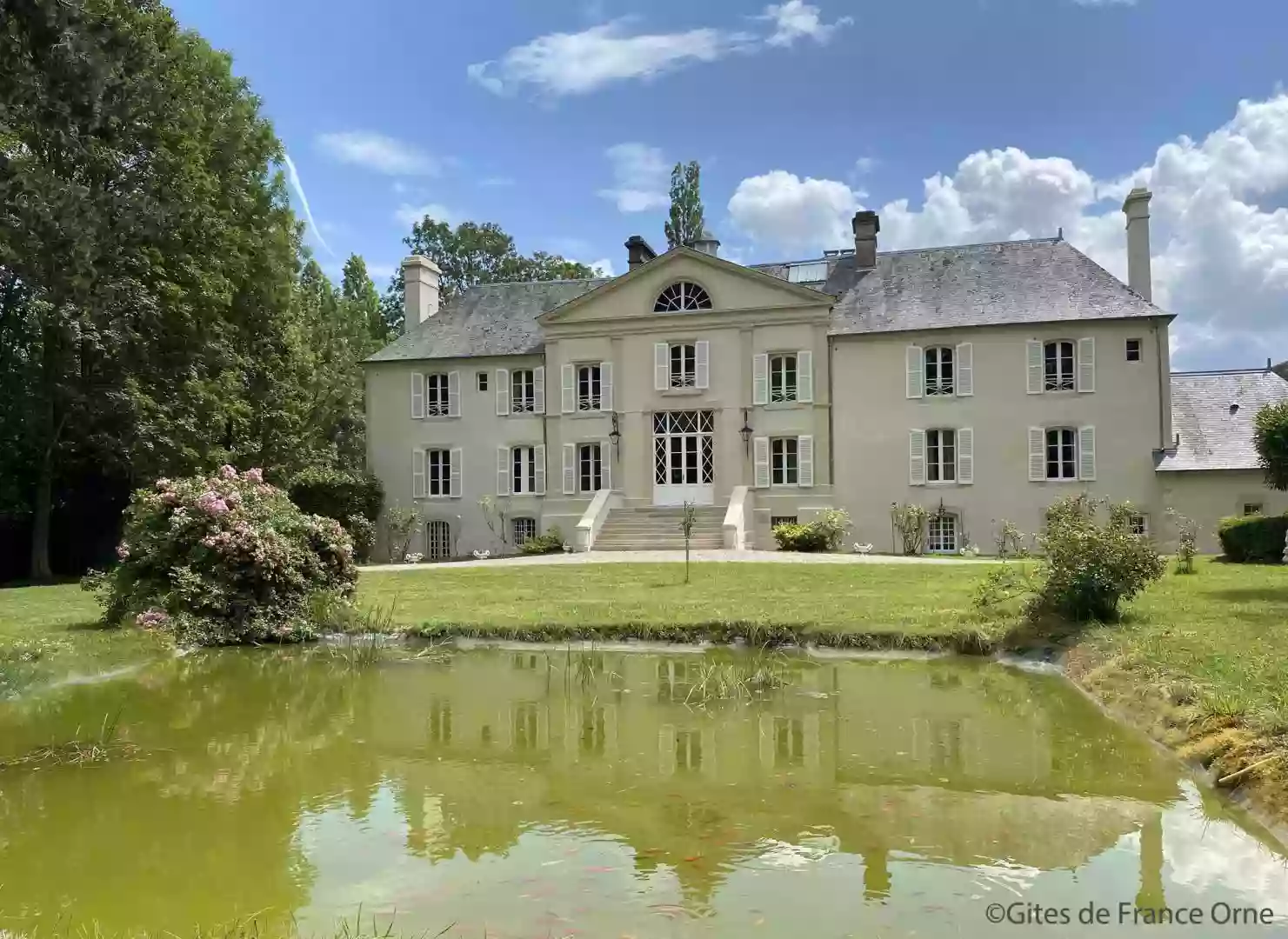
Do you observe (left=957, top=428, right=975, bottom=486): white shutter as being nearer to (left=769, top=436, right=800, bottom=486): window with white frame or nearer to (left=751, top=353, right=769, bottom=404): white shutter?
(left=769, top=436, right=800, bottom=486): window with white frame

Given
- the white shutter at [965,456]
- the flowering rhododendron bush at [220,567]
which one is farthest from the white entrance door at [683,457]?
the flowering rhododendron bush at [220,567]

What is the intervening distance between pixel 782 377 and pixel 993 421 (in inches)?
203

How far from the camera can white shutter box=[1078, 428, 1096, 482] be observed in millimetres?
22266

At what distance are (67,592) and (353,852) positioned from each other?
14533 millimetres

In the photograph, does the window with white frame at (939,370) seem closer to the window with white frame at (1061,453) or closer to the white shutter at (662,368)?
the window with white frame at (1061,453)

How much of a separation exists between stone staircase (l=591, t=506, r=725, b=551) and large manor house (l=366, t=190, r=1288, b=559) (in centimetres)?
6

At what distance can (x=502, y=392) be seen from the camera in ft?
86.8

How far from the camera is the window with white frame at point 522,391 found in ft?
86.4

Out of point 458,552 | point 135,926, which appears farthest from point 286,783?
point 458,552

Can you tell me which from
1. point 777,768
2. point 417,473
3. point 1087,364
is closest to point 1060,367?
point 1087,364

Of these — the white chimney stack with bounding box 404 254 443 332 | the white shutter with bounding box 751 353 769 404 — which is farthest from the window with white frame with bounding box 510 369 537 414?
the white shutter with bounding box 751 353 769 404

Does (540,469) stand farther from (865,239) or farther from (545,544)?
(865,239)

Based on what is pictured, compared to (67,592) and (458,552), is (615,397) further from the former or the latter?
(67,592)

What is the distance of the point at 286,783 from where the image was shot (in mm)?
5621
